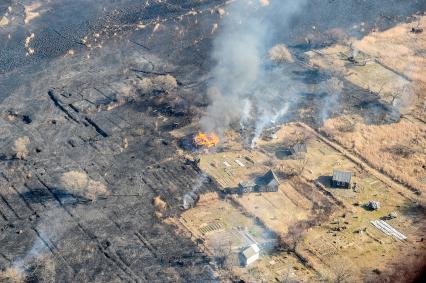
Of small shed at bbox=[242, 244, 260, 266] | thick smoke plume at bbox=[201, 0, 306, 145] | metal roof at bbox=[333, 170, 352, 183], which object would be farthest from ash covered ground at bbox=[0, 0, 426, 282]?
metal roof at bbox=[333, 170, 352, 183]

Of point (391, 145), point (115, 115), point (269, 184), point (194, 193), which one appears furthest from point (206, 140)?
point (391, 145)

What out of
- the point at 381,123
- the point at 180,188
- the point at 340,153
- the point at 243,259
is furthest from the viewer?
the point at 381,123

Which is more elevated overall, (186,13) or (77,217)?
(186,13)

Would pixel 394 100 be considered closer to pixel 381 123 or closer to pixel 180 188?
pixel 381 123

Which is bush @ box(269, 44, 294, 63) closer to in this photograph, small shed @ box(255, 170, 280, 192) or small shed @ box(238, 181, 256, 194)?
small shed @ box(255, 170, 280, 192)

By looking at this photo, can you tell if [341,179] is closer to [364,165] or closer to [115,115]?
[364,165]

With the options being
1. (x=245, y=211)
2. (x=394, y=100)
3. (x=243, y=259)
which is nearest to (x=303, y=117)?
(x=394, y=100)

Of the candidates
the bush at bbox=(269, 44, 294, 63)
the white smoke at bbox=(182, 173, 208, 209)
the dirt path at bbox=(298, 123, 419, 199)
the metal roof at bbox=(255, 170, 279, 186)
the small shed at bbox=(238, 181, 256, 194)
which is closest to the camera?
the white smoke at bbox=(182, 173, 208, 209)
